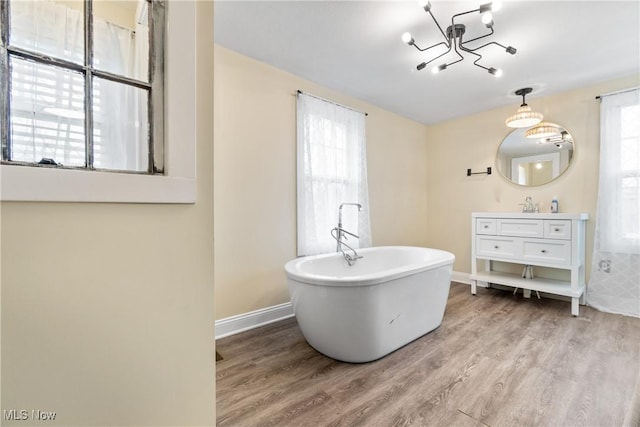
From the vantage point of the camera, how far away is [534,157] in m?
3.31

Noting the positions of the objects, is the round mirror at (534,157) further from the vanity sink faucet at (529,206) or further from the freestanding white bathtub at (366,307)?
the freestanding white bathtub at (366,307)

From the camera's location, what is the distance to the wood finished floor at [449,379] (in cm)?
135

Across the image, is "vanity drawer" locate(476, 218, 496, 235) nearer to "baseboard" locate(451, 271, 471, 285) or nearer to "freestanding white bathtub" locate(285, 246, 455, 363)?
"baseboard" locate(451, 271, 471, 285)

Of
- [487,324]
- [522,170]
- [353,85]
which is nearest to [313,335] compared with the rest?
[487,324]

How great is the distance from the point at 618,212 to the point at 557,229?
585 millimetres

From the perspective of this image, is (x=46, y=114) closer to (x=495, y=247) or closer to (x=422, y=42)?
(x=422, y=42)

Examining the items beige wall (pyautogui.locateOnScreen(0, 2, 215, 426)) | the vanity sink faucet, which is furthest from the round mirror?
beige wall (pyautogui.locateOnScreen(0, 2, 215, 426))

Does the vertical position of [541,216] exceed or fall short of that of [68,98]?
it falls short

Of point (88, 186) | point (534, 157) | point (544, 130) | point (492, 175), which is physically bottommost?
point (88, 186)

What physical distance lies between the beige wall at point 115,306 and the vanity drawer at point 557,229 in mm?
3347

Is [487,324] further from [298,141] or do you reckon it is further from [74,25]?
[74,25]

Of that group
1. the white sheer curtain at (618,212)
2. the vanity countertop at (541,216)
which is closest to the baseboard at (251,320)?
the vanity countertop at (541,216)

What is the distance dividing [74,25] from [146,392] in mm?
1022

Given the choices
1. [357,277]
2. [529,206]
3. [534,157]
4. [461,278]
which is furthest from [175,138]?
[461,278]
